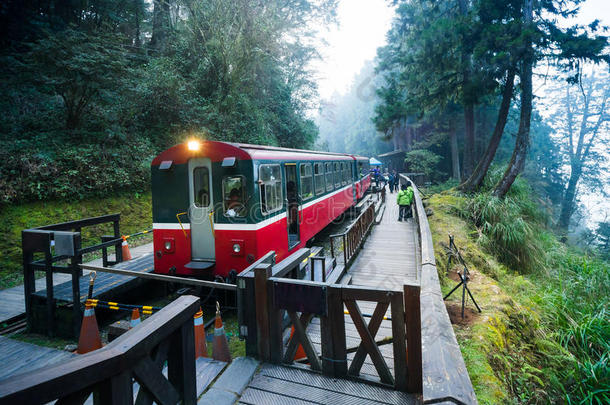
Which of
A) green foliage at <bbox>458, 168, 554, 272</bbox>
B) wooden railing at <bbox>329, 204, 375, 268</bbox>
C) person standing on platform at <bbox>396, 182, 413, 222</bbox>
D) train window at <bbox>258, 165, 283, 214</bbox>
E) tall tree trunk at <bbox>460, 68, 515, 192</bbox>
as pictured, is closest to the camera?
train window at <bbox>258, 165, 283, 214</bbox>

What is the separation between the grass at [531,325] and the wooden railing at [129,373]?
2.70 meters

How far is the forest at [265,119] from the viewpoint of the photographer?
4793 millimetres

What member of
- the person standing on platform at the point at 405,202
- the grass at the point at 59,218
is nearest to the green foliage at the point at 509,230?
the person standing on platform at the point at 405,202

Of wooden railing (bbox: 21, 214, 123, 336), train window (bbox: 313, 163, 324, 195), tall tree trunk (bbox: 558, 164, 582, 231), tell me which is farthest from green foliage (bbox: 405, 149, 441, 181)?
wooden railing (bbox: 21, 214, 123, 336)

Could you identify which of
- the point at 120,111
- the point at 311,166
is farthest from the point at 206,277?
the point at 120,111

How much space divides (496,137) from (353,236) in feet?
31.2

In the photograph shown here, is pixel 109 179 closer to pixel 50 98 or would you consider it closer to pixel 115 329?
pixel 50 98

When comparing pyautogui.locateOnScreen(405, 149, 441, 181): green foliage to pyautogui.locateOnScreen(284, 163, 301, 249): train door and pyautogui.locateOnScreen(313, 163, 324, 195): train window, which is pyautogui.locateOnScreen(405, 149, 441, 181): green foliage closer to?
pyautogui.locateOnScreen(313, 163, 324, 195): train window

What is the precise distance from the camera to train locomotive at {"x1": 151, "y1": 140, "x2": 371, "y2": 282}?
5543 mm

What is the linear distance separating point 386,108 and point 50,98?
1451 centimetres

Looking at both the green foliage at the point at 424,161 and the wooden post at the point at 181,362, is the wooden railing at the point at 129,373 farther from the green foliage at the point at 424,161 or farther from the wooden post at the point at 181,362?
the green foliage at the point at 424,161

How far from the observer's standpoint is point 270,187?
6.12 m

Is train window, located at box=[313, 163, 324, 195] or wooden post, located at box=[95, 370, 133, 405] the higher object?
train window, located at box=[313, 163, 324, 195]

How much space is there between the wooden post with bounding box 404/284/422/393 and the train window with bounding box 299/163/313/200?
5.51 m
